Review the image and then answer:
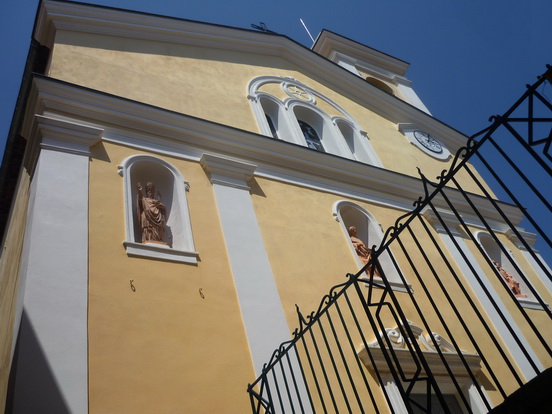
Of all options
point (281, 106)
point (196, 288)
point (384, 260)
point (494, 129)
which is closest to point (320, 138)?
point (281, 106)

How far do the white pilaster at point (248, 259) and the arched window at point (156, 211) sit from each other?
0.58 meters

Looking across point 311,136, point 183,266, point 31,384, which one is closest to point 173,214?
point 183,266

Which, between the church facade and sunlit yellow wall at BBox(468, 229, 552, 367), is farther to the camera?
sunlit yellow wall at BBox(468, 229, 552, 367)

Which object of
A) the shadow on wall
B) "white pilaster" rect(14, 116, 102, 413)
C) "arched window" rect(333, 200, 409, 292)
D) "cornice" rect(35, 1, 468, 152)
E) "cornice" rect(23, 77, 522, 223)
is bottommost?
the shadow on wall

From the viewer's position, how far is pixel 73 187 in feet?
21.0

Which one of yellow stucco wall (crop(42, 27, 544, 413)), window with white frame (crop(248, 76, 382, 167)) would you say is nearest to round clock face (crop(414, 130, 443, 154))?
window with white frame (crop(248, 76, 382, 167))

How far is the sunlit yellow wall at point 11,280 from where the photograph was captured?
5430mm

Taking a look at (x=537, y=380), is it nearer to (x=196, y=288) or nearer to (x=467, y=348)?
(x=196, y=288)

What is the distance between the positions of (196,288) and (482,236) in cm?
779

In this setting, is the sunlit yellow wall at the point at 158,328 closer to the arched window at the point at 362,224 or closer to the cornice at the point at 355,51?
the arched window at the point at 362,224

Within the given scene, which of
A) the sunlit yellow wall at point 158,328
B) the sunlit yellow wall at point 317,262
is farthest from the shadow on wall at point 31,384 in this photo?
the sunlit yellow wall at point 317,262

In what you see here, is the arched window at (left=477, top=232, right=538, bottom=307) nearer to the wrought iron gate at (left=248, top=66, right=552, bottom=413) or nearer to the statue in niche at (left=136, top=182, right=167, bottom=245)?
the wrought iron gate at (left=248, top=66, right=552, bottom=413)

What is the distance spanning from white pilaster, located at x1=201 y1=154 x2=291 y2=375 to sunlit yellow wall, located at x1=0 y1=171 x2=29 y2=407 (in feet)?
8.31

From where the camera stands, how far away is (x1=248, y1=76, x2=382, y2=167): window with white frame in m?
11.0
